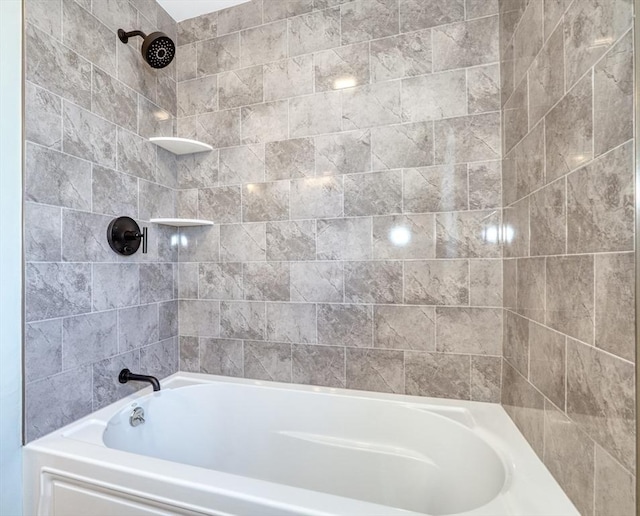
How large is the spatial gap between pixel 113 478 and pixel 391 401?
1.15m

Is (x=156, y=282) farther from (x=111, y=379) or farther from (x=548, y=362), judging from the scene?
(x=548, y=362)

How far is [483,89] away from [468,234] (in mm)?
692

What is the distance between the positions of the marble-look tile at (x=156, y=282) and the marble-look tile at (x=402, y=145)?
136 cm

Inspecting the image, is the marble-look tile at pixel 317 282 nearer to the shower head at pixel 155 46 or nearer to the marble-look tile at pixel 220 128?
the marble-look tile at pixel 220 128

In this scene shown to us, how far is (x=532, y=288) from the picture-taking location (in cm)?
115

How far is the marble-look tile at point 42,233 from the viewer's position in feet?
3.99

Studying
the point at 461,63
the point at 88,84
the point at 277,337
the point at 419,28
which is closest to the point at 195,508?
the point at 277,337

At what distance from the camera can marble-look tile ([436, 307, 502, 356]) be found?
59.7 inches

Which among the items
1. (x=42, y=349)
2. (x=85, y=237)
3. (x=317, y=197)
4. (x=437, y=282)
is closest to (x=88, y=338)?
(x=42, y=349)

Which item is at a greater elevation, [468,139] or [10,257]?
[468,139]

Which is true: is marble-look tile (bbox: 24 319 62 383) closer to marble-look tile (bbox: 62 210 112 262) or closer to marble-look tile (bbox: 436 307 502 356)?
marble-look tile (bbox: 62 210 112 262)

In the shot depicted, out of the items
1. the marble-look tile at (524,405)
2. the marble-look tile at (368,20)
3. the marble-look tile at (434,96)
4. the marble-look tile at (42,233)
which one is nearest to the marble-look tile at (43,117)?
the marble-look tile at (42,233)

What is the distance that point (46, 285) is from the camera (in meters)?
1.28

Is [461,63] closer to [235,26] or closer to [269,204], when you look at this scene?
[269,204]
